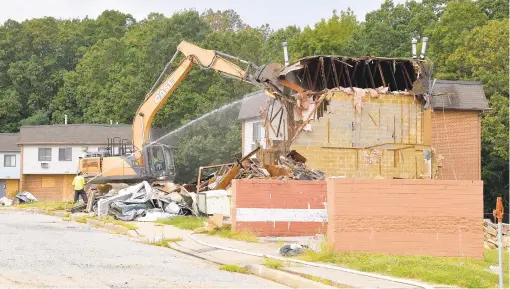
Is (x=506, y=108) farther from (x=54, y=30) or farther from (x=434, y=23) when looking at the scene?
(x=54, y=30)

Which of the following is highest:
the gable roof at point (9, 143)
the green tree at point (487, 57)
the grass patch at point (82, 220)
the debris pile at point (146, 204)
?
the green tree at point (487, 57)

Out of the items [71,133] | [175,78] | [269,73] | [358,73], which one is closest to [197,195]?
[269,73]

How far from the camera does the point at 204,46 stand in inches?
2547

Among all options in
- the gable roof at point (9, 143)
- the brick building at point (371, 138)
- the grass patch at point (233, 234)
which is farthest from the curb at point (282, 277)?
the gable roof at point (9, 143)

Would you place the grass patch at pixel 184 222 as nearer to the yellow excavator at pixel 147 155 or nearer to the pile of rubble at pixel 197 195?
the pile of rubble at pixel 197 195

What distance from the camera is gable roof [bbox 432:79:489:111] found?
42.2 m

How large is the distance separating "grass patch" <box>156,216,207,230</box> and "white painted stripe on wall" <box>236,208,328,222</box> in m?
3.29

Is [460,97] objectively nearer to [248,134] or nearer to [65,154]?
[248,134]

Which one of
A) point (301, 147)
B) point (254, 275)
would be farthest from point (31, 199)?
point (254, 275)

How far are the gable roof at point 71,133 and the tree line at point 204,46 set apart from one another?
370cm

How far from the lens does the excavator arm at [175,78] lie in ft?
110

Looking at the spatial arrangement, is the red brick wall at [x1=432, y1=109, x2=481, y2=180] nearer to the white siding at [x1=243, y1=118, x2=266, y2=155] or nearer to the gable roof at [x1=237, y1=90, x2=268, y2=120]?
the gable roof at [x1=237, y1=90, x2=268, y2=120]

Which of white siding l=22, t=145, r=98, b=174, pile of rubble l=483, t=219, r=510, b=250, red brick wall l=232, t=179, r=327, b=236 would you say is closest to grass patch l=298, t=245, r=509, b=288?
red brick wall l=232, t=179, r=327, b=236

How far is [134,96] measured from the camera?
226 ft
